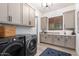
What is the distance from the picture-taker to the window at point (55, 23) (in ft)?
14.7

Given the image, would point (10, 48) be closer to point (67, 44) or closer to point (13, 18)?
point (13, 18)

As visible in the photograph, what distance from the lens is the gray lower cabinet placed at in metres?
3.33

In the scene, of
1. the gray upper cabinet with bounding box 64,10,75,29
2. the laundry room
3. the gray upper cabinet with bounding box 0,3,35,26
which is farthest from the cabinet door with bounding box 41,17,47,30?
the gray upper cabinet with bounding box 0,3,35,26

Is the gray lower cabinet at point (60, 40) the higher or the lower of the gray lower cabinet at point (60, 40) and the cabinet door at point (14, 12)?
the lower

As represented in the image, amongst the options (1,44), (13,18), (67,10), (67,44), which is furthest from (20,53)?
(67,10)

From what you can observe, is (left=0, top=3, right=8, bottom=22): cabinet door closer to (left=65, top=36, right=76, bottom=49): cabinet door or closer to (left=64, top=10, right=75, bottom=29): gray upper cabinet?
(left=65, top=36, right=76, bottom=49): cabinet door

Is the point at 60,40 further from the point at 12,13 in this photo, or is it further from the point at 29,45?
the point at 12,13

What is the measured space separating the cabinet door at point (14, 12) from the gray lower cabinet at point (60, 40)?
7.58ft

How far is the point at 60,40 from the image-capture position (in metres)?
3.85

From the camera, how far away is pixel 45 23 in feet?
16.5

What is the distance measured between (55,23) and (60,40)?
1.31 metres

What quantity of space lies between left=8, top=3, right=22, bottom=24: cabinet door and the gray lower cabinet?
91.0 inches

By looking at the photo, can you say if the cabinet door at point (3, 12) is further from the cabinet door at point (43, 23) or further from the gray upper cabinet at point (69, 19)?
the cabinet door at point (43, 23)

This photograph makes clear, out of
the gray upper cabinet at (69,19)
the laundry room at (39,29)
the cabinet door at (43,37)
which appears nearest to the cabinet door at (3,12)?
the laundry room at (39,29)
